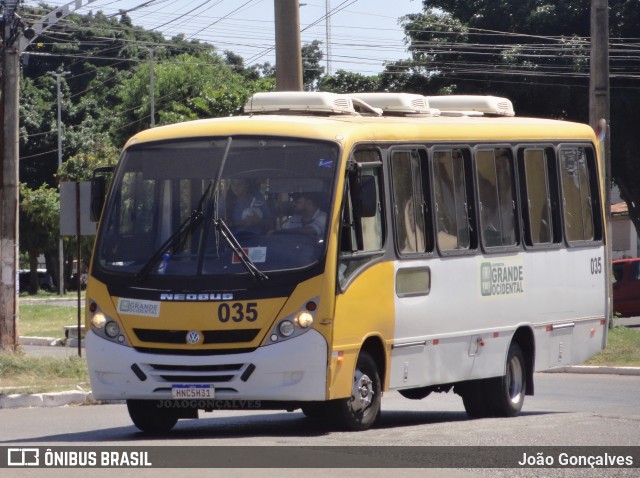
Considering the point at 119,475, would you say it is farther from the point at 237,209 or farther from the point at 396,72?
the point at 396,72

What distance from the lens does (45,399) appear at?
16.5 m

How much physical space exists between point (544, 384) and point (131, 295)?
1019 centimetres

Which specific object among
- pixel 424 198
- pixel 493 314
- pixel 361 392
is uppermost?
pixel 424 198

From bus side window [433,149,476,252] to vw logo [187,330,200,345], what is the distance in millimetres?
3012

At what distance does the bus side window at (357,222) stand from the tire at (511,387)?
3.10m

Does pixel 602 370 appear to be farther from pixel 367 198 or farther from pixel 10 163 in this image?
pixel 367 198

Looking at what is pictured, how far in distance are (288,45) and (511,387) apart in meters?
6.06

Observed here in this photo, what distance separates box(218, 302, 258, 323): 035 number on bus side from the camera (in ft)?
36.6

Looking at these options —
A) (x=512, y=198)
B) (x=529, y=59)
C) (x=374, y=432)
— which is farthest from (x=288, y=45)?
(x=529, y=59)

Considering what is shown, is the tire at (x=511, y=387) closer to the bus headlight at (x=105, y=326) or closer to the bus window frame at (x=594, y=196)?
the bus window frame at (x=594, y=196)

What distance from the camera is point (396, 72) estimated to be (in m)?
44.1

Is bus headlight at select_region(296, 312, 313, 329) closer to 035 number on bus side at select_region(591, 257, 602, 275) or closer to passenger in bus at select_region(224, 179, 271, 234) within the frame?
passenger in bus at select_region(224, 179, 271, 234)

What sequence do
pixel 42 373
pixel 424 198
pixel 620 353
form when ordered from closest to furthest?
1. pixel 424 198
2. pixel 42 373
3. pixel 620 353

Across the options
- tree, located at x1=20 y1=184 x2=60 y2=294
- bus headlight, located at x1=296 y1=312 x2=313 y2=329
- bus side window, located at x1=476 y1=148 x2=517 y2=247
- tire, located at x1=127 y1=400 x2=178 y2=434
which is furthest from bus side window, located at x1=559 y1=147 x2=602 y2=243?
tree, located at x1=20 y1=184 x2=60 y2=294
